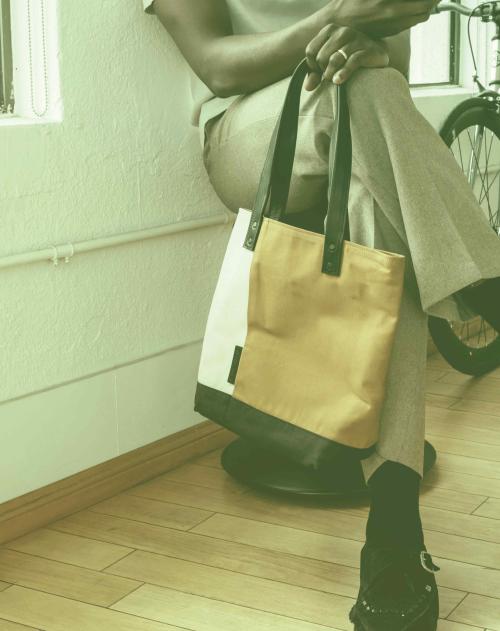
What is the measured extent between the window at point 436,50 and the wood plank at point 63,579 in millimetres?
1876

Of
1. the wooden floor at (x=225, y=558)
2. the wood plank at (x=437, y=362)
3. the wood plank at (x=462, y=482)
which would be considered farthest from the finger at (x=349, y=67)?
the wood plank at (x=437, y=362)

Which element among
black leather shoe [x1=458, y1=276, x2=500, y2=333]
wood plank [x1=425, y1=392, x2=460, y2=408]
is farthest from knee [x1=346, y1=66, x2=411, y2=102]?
wood plank [x1=425, y1=392, x2=460, y2=408]

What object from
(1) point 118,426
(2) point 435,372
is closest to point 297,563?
(1) point 118,426

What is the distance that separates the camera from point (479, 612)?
1424mm

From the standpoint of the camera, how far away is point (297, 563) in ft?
5.19

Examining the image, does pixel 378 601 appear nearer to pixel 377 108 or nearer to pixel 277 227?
pixel 277 227

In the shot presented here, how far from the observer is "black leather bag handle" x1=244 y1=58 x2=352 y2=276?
1.38 m

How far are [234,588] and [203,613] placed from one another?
0.08m

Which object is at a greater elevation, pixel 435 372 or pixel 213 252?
pixel 213 252

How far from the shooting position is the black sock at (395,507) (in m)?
1.42

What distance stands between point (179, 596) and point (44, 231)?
24.0 inches

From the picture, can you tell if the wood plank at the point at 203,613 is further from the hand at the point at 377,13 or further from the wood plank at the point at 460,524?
the hand at the point at 377,13

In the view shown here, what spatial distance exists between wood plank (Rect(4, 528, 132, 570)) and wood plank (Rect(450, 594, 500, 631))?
0.51 metres

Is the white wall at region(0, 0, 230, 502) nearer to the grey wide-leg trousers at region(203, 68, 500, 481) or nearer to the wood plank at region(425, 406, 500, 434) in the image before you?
the grey wide-leg trousers at region(203, 68, 500, 481)
